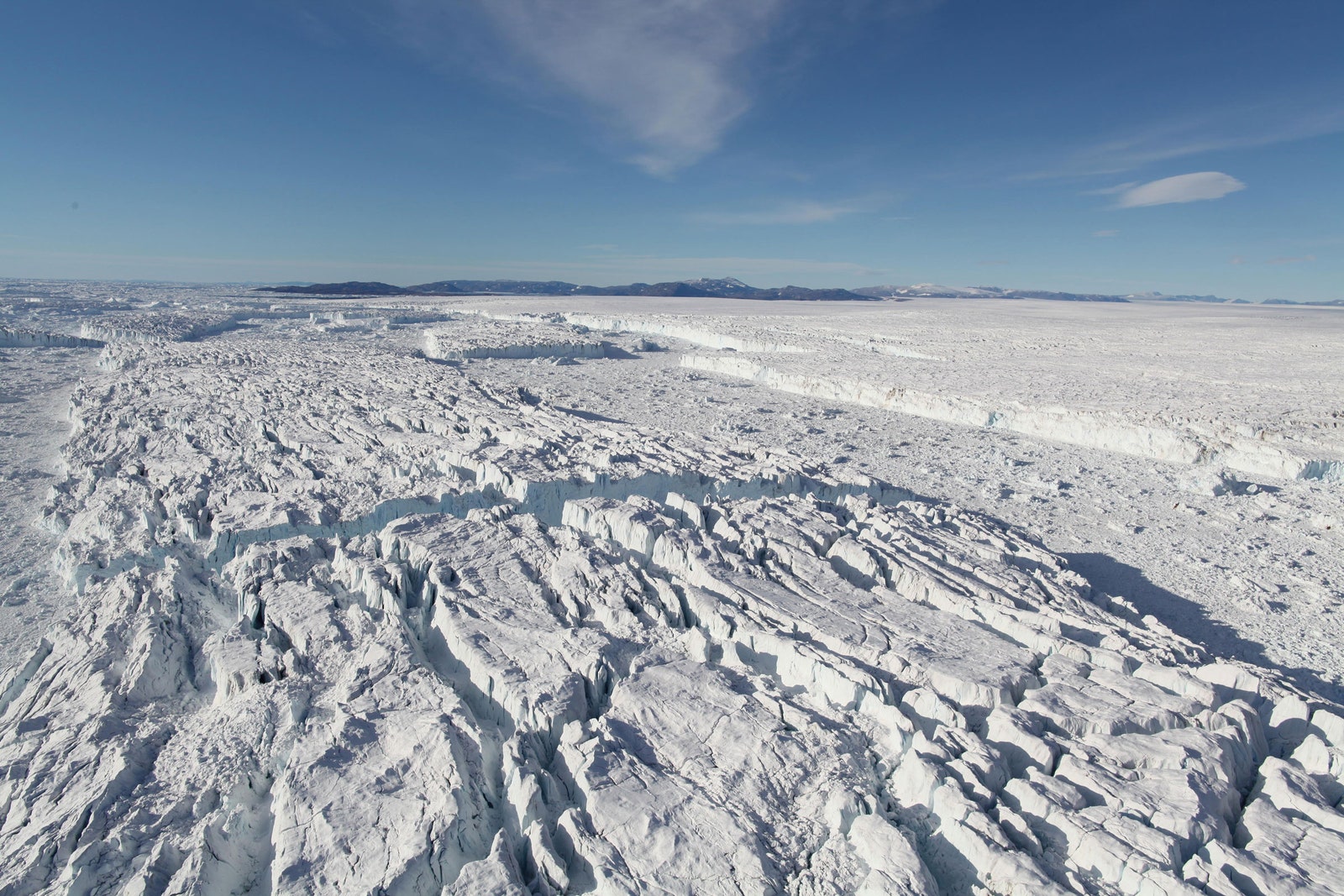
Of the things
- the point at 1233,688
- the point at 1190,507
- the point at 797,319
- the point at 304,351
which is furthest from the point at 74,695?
the point at 797,319

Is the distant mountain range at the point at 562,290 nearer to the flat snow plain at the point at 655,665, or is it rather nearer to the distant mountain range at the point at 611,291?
the distant mountain range at the point at 611,291

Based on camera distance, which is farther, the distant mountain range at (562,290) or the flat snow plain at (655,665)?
the distant mountain range at (562,290)

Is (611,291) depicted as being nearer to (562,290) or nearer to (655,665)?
(562,290)

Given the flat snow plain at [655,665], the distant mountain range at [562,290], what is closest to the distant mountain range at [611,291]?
the distant mountain range at [562,290]

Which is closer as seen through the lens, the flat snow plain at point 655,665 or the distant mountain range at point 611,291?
the flat snow plain at point 655,665

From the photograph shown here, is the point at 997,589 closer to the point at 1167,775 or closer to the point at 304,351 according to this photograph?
the point at 1167,775

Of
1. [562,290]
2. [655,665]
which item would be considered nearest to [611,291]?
[562,290]

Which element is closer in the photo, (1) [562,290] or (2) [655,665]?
(2) [655,665]

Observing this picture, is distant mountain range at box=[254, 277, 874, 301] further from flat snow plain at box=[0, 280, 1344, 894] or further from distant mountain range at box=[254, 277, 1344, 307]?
flat snow plain at box=[0, 280, 1344, 894]
